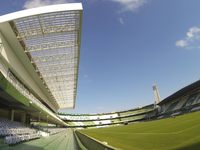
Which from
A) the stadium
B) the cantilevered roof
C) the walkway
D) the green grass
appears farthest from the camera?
the cantilevered roof

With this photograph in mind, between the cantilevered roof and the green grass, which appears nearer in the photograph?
the green grass

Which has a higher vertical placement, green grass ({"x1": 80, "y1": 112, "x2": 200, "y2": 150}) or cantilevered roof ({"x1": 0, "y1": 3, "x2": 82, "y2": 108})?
cantilevered roof ({"x1": 0, "y1": 3, "x2": 82, "y2": 108})

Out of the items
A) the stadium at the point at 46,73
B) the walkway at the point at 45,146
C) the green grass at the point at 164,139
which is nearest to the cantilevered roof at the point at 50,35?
the stadium at the point at 46,73

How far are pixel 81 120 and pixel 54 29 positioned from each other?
75.7 meters

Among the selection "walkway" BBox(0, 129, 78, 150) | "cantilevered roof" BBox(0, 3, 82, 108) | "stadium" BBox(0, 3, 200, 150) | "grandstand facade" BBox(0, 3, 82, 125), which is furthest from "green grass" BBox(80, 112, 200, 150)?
"cantilevered roof" BBox(0, 3, 82, 108)

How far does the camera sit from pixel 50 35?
21531 mm

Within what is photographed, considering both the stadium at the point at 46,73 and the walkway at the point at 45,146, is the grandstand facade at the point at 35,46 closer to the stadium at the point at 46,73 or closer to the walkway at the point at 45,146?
the stadium at the point at 46,73

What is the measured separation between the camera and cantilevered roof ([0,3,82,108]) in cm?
1716

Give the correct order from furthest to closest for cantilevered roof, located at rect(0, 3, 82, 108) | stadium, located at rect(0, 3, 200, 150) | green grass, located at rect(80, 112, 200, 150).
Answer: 1. cantilevered roof, located at rect(0, 3, 82, 108)
2. stadium, located at rect(0, 3, 200, 150)
3. green grass, located at rect(80, 112, 200, 150)

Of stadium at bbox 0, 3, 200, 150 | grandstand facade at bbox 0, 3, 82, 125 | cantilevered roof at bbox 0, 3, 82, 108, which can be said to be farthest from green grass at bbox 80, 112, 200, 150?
cantilevered roof at bbox 0, 3, 82, 108

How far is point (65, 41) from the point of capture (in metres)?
23.7

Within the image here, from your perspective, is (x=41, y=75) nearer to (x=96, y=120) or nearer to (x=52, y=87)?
(x=52, y=87)

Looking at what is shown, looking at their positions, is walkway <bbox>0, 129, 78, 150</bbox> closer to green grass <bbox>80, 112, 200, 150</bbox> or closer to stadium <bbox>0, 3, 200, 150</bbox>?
stadium <bbox>0, 3, 200, 150</bbox>

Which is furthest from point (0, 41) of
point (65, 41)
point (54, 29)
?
point (65, 41)
